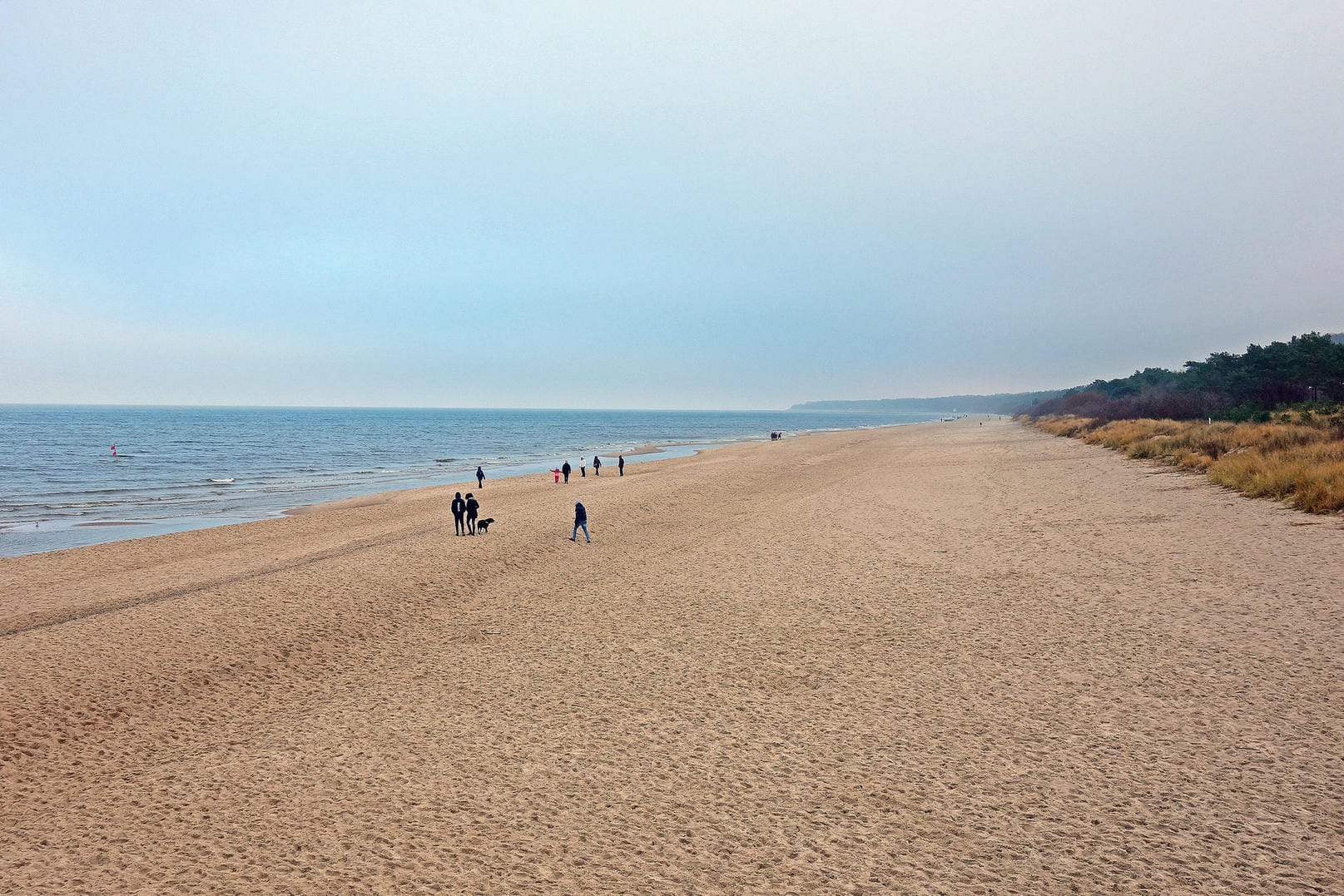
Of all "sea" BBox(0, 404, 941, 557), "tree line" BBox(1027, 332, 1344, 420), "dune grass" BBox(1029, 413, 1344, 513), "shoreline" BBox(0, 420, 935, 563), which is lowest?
"shoreline" BBox(0, 420, 935, 563)

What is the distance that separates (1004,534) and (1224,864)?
1274 cm

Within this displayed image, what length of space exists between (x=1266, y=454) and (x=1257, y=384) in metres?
40.3

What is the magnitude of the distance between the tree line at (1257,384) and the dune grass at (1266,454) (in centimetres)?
885

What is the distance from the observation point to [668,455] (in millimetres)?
56656

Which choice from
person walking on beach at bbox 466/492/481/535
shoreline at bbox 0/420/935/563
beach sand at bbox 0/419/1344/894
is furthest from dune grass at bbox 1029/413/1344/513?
shoreline at bbox 0/420/935/563

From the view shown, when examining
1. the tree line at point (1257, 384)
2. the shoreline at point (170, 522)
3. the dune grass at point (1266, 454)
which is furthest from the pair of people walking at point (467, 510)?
the tree line at point (1257, 384)

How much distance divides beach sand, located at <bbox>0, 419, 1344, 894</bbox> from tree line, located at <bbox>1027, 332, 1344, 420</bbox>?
130 feet

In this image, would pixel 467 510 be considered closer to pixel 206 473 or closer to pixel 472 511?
pixel 472 511

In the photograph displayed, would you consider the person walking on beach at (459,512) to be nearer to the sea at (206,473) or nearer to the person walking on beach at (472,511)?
the person walking on beach at (472,511)

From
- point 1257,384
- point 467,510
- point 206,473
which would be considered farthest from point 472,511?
point 1257,384

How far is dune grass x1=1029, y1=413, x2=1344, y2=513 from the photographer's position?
16.9 meters

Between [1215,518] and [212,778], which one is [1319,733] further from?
[1215,518]

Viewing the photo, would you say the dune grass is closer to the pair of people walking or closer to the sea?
the pair of people walking

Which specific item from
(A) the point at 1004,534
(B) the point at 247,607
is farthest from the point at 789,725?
(A) the point at 1004,534
